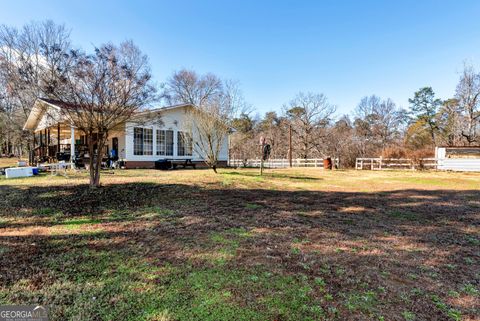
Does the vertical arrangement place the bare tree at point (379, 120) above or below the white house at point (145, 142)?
above

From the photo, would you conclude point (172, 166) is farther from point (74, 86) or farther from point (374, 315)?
point (374, 315)

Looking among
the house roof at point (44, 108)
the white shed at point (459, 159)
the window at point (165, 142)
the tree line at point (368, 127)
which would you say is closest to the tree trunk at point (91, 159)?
→ the house roof at point (44, 108)

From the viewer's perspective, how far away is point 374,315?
2264 millimetres

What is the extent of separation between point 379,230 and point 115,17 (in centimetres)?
→ 1405

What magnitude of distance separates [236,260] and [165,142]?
16.9 m

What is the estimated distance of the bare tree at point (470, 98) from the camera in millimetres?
25656

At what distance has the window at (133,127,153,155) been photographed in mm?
17297

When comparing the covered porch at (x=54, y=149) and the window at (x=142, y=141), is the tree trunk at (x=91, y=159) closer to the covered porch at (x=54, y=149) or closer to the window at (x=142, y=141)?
the covered porch at (x=54, y=149)

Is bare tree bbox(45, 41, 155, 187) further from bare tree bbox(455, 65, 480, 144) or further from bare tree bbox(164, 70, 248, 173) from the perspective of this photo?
bare tree bbox(455, 65, 480, 144)

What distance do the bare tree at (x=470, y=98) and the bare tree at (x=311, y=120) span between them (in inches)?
508

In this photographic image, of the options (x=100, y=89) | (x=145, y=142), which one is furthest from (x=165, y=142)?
(x=100, y=89)

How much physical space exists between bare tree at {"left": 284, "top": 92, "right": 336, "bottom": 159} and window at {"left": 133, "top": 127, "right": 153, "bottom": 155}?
20.2 m

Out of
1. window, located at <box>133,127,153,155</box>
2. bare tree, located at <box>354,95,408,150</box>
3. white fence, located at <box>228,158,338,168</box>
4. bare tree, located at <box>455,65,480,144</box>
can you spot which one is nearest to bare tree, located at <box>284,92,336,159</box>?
bare tree, located at <box>354,95,408,150</box>

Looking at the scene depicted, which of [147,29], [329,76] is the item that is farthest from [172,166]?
[329,76]
